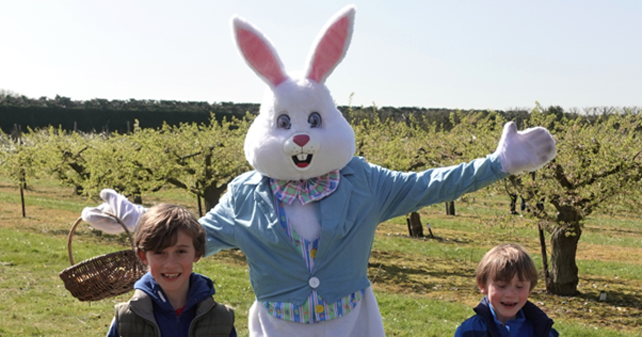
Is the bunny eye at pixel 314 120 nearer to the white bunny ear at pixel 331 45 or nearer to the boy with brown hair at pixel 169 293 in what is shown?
the white bunny ear at pixel 331 45

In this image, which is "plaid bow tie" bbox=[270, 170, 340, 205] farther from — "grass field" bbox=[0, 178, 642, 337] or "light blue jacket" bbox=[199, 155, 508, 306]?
"grass field" bbox=[0, 178, 642, 337]

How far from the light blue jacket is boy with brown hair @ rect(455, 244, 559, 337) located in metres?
0.46

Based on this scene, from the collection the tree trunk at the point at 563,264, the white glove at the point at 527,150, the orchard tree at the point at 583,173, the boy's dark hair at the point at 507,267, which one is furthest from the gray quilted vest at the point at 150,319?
the tree trunk at the point at 563,264

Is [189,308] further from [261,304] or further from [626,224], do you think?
[626,224]

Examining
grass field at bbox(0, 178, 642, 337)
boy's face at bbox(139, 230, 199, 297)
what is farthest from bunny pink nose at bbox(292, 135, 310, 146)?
grass field at bbox(0, 178, 642, 337)

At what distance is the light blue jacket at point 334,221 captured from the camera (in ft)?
9.85

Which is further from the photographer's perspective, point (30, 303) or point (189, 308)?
point (30, 303)

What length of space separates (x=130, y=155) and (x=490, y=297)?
1258cm

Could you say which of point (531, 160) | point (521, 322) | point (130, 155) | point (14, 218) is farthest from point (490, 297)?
point (14, 218)

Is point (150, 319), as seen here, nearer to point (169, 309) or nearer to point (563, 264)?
point (169, 309)

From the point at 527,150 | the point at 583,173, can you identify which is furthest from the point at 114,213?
the point at 583,173

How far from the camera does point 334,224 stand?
9.78ft

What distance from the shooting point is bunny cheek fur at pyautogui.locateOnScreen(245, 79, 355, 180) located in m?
3.06

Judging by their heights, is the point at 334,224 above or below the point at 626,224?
above
